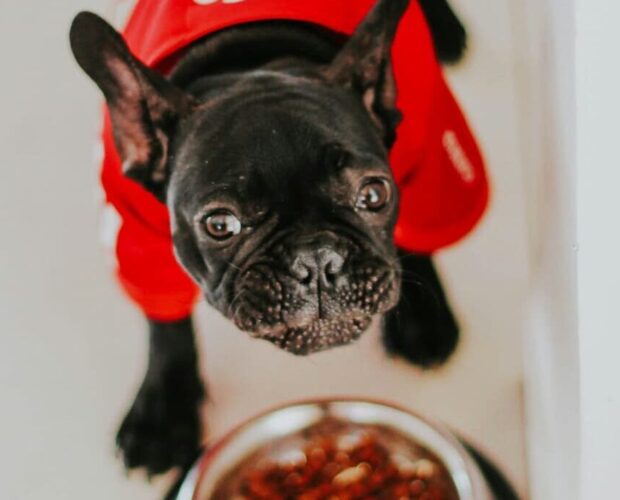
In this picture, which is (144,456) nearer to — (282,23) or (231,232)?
(231,232)

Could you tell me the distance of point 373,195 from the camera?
102 centimetres

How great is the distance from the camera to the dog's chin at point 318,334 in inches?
40.2

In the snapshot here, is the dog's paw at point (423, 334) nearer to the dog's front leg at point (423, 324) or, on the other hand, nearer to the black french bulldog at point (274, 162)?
the dog's front leg at point (423, 324)

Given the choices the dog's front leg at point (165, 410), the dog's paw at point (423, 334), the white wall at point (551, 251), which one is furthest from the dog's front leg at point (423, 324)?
the dog's front leg at point (165, 410)

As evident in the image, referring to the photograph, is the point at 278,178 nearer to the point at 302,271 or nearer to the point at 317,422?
the point at 302,271

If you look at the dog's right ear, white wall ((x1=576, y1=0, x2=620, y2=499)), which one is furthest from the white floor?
white wall ((x1=576, y1=0, x2=620, y2=499))

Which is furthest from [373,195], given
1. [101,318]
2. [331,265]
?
[101,318]

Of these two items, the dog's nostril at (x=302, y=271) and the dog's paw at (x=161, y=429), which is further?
the dog's paw at (x=161, y=429)

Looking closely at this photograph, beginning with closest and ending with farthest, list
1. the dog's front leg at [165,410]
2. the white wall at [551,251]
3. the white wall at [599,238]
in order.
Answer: the white wall at [599,238] → the white wall at [551,251] → the dog's front leg at [165,410]

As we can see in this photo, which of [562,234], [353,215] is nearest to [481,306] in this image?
[353,215]

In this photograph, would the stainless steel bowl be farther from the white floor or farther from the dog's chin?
the dog's chin

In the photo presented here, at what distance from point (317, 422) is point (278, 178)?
458 mm

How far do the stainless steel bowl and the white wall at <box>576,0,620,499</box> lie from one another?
1.35ft

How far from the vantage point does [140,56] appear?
1.14 meters
